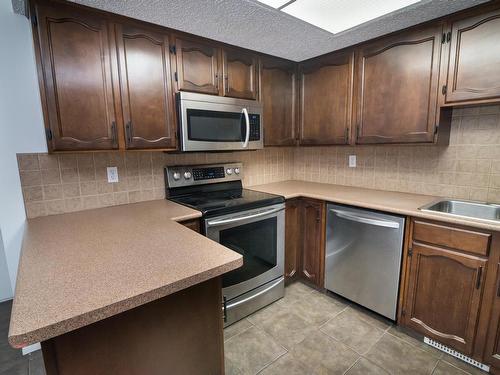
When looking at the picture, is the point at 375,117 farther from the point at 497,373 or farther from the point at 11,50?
the point at 11,50

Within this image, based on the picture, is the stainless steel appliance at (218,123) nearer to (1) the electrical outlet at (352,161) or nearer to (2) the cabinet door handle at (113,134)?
(2) the cabinet door handle at (113,134)

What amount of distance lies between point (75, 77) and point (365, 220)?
2154 mm

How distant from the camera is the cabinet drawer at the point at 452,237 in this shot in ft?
4.93

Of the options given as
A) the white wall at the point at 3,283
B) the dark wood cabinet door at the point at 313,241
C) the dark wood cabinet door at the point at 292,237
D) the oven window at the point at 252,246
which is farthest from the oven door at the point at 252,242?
the white wall at the point at 3,283

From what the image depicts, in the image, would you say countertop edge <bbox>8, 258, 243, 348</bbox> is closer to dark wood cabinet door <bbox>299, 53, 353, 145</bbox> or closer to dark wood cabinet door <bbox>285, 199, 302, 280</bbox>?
dark wood cabinet door <bbox>285, 199, 302, 280</bbox>

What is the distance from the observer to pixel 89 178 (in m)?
1.90

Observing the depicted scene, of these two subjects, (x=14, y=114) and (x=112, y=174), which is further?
(x=112, y=174)

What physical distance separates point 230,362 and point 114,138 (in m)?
1.64

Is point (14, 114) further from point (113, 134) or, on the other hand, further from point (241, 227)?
point (241, 227)

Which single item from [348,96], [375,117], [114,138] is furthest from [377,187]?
[114,138]

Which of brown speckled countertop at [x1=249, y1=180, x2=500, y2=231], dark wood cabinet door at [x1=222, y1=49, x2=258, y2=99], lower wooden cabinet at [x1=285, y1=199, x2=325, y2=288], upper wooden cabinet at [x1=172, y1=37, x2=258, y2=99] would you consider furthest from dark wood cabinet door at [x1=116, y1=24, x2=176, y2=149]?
lower wooden cabinet at [x1=285, y1=199, x2=325, y2=288]

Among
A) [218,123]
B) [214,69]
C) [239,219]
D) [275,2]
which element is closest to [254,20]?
[275,2]

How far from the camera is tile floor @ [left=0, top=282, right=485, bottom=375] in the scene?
5.34ft

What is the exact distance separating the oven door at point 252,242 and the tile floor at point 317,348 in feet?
1.01
